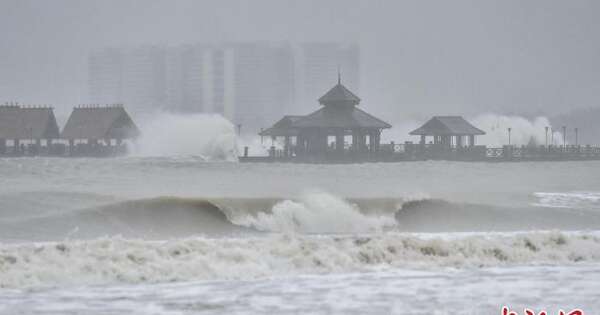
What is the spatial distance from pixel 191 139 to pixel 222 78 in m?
31.4

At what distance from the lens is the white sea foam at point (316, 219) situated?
3180 centimetres

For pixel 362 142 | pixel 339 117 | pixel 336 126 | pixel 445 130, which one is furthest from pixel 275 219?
pixel 445 130

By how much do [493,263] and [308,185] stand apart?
33380 millimetres

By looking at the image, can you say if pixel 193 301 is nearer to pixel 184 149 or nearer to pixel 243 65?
pixel 184 149

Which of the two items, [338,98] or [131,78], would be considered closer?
[338,98]

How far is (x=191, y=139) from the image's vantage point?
393 ft

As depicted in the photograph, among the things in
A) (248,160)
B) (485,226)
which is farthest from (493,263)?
(248,160)

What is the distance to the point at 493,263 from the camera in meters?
23.5

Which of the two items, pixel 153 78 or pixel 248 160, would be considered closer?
pixel 248 160

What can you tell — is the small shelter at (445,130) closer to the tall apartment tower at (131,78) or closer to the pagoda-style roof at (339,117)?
the pagoda-style roof at (339,117)

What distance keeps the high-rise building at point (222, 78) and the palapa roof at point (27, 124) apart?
126 feet

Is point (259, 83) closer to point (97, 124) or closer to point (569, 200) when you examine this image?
point (97, 124)

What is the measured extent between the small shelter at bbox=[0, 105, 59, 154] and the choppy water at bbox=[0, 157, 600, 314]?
57.1m

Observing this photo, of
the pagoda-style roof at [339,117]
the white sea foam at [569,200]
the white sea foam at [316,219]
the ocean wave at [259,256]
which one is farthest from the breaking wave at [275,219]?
the pagoda-style roof at [339,117]
